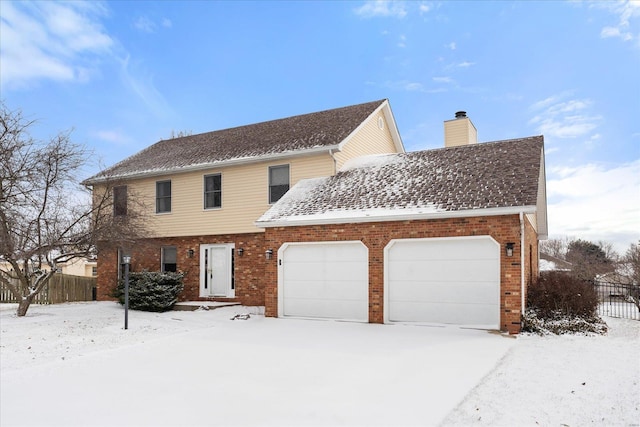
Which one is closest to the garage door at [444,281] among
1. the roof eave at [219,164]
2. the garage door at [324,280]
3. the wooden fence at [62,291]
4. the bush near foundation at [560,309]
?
the garage door at [324,280]

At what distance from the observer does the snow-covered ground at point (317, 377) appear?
219 inches

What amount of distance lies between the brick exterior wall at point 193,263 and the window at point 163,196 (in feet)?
4.15

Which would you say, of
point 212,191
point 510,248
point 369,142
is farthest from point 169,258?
point 510,248

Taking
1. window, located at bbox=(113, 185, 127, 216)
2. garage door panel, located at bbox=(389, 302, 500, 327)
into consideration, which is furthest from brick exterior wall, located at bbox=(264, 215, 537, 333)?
window, located at bbox=(113, 185, 127, 216)

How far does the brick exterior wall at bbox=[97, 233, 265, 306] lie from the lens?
54.1 feet

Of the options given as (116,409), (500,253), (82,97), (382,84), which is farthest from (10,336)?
(382,84)

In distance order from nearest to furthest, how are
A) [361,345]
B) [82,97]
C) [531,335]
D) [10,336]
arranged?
[361,345] → [531,335] → [10,336] → [82,97]

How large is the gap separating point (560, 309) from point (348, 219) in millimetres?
5767

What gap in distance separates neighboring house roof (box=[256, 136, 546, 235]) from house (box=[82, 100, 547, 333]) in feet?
0.17

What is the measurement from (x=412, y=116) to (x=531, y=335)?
12.9m

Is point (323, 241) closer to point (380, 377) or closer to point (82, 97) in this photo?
point (380, 377)

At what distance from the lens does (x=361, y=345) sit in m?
9.52

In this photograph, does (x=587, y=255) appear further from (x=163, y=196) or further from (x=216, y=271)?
(x=163, y=196)

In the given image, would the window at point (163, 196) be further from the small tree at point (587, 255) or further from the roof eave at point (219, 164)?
the small tree at point (587, 255)
